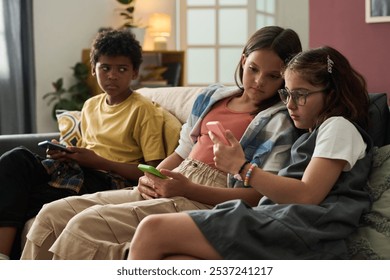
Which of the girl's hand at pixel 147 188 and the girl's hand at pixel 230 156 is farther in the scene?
the girl's hand at pixel 147 188

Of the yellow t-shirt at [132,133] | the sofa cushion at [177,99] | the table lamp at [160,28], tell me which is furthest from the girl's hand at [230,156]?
the table lamp at [160,28]

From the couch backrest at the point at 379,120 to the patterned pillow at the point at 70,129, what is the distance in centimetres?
132

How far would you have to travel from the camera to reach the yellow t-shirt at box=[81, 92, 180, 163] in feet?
8.73

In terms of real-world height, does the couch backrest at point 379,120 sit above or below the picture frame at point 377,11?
below

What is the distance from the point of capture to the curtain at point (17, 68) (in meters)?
5.24

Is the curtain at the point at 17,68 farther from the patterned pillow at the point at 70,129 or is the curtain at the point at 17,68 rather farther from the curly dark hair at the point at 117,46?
the curly dark hair at the point at 117,46

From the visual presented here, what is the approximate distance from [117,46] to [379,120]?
119 centimetres

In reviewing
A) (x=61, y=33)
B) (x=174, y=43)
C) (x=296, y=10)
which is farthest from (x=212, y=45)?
(x=61, y=33)

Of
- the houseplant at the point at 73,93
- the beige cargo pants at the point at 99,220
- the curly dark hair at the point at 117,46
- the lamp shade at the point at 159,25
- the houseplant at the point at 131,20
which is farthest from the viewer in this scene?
the lamp shade at the point at 159,25

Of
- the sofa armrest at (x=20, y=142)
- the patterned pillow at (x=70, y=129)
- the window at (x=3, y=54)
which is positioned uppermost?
the window at (x=3, y=54)

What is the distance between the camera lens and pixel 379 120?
6.88 ft

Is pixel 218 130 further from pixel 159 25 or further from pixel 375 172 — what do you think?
pixel 159 25

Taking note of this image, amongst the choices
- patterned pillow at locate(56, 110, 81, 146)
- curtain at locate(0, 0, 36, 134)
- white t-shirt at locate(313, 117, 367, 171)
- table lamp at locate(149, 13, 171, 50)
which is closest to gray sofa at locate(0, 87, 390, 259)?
white t-shirt at locate(313, 117, 367, 171)

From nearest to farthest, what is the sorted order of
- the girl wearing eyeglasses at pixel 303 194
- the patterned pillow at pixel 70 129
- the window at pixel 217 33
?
the girl wearing eyeglasses at pixel 303 194, the patterned pillow at pixel 70 129, the window at pixel 217 33
